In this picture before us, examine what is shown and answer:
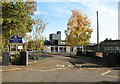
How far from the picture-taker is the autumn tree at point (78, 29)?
2338 inches

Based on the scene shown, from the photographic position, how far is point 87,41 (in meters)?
61.2

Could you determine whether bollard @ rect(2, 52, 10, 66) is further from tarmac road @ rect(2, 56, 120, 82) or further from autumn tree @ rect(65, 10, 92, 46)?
autumn tree @ rect(65, 10, 92, 46)

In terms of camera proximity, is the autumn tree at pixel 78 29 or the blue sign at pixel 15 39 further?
the autumn tree at pixel 78 29

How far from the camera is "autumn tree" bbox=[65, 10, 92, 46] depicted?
195 ft

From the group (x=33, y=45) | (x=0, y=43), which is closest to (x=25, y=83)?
(x=0, y=43)

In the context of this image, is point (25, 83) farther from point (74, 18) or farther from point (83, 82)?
point (74, 18)

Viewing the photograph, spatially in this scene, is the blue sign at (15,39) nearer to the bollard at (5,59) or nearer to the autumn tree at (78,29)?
the bollard at (5,59)

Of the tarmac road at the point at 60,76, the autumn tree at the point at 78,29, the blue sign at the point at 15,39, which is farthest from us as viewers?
the autumn tree at the point at 78,29

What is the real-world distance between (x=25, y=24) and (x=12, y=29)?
4.59ft

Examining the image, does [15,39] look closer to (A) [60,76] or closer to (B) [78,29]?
(A) [60,76]

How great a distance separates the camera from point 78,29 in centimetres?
5934

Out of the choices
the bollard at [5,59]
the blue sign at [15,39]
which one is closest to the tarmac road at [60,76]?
the bollard at [5,59]

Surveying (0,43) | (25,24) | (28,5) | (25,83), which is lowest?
(25,83)

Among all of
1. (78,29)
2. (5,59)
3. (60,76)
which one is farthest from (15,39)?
(78,29)
